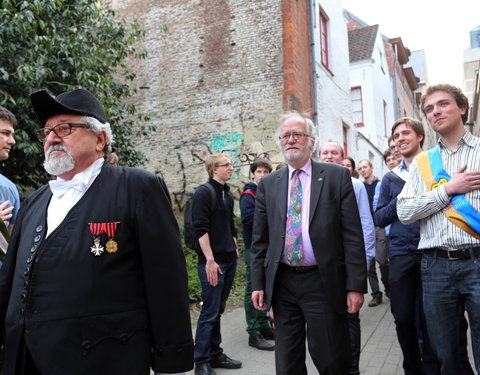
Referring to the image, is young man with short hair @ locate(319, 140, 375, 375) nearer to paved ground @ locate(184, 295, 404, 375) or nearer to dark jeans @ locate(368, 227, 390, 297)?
paved ground @ locate(184, 295, 404, 375)

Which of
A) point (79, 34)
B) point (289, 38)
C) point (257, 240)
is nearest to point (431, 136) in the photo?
point (289, 38)

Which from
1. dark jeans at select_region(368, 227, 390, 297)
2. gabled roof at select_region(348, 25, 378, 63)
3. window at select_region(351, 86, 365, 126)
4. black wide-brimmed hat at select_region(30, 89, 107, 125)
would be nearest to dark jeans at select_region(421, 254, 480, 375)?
black wide-brimmed hat at select_region(30, 89, 107, 125)

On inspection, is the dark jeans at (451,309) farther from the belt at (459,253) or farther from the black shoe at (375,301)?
the black shoe at (375,301)

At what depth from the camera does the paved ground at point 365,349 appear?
4.39 meters

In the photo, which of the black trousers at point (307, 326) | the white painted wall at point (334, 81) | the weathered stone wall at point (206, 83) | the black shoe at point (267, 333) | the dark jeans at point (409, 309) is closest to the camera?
the black trousers at point (307, 326)

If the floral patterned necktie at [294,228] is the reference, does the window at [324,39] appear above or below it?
above

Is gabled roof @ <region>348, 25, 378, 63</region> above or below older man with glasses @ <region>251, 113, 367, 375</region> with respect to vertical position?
above

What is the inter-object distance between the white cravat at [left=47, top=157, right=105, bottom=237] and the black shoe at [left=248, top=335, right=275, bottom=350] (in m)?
3.49

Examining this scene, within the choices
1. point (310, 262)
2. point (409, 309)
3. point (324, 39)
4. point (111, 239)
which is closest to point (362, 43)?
point (324, 39)

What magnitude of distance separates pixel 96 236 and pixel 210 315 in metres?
2.59

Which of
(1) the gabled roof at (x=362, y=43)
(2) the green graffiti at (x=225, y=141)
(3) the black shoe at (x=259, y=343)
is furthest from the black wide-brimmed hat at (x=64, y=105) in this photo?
(1) the gabled roof at (x=362, y=43)

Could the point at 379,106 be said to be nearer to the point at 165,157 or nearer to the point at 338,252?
the point at 165,157

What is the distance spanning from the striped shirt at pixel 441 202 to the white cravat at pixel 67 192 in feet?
6.68

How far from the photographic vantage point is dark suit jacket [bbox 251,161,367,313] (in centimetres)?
297
